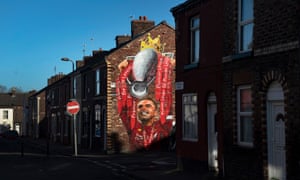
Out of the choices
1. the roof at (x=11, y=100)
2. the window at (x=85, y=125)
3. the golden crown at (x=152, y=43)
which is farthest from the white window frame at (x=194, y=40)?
the roof at (x=11, y=100)

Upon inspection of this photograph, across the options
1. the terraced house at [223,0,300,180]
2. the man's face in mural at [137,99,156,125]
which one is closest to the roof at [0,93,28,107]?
the man's face in mural at [137,99,156,125]

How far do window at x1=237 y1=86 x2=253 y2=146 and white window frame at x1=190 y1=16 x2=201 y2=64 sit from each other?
153 inches

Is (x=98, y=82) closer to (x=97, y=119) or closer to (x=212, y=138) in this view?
(x=97, y=119)

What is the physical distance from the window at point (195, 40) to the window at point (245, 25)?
3530 mm

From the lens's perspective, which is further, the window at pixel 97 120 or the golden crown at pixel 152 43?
the window at pixel 97 120

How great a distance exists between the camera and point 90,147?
35.3 meters

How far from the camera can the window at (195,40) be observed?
17.3m

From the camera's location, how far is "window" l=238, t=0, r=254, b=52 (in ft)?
43.7

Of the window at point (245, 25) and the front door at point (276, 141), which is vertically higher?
the window at point (245, 25)

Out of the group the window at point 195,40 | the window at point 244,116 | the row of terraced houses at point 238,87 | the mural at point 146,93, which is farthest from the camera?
the mural at point 146,93

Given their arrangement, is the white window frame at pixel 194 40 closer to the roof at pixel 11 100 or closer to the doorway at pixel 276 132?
the doorway at pixel 276 132

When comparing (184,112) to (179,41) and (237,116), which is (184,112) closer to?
(179,41)

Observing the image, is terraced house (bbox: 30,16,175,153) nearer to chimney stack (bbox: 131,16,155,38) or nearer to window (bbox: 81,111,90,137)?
chimney stack (bbox: 131,16,155,38)

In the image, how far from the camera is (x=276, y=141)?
39.3 ft
